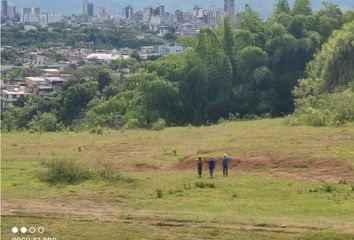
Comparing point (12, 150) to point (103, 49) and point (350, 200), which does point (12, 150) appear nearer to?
point (350, 200)

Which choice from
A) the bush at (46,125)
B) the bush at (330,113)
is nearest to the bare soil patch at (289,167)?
the bush at (330,113)

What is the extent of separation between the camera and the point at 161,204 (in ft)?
56.4

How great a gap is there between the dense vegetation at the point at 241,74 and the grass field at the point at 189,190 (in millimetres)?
11198

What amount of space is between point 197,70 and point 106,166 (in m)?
23.0

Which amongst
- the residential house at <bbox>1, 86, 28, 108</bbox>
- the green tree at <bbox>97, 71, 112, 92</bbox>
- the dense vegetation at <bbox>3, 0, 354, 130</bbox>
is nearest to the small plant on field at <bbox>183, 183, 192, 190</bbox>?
the dense vegetation at <bbox>3, 0, 354, 130</bbox>

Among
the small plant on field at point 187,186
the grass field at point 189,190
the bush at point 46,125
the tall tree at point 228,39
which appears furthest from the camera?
the tall tree at point 228,39

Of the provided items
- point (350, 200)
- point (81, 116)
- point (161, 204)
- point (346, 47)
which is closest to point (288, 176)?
point (350, 200)

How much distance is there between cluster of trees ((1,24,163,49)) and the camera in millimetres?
123500

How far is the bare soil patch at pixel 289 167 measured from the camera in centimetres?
2116

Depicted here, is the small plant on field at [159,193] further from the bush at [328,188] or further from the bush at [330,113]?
the bush at [330,113]

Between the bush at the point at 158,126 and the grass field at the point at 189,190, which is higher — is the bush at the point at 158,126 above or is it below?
above

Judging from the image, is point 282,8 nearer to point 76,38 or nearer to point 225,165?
point 225,165

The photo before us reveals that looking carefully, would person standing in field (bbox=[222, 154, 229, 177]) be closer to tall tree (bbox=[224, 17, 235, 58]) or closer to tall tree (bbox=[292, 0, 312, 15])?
tall tree (bbox=[224, 17, 235, 58])

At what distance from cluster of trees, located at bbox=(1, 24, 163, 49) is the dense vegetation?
247 ft
